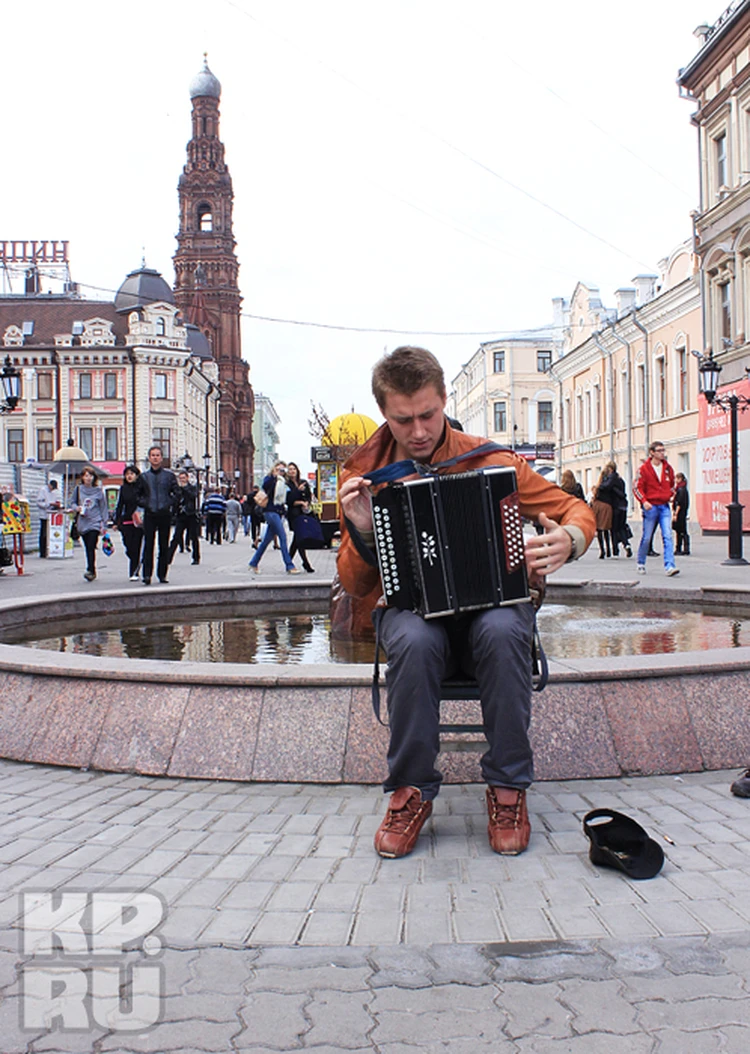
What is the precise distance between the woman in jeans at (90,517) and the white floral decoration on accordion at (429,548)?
428 inches

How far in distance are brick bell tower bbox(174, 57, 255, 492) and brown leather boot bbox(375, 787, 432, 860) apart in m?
87.5

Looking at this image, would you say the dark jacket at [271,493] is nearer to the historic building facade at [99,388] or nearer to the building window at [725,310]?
the building window at [725,310]

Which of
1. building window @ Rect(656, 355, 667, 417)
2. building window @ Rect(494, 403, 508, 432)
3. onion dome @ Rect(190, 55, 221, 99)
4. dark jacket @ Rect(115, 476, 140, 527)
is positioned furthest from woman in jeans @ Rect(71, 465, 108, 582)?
onion dome @ Rect(190, 55, 221, 99)

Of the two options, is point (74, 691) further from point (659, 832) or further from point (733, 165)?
point (733, 165)

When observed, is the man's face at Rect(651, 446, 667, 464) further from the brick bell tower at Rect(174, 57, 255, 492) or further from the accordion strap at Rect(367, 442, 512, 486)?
the brick bell tower at Rect(174, 57, 255, 492)

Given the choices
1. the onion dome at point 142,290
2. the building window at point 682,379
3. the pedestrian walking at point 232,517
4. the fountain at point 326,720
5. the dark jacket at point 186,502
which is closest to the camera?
the fountain at point 326,720

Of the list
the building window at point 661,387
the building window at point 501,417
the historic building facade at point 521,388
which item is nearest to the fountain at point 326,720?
the building window at point 661,387

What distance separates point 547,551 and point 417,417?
65 centimetres

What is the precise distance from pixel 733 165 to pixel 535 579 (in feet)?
91.1

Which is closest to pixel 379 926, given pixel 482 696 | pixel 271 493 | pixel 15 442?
pixel 482 696

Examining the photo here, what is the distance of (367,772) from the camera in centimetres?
412

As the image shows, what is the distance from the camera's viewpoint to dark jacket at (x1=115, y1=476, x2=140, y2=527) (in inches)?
491

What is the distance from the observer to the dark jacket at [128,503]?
12461mm

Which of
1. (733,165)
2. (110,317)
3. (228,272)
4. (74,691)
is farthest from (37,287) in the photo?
(74,691)
